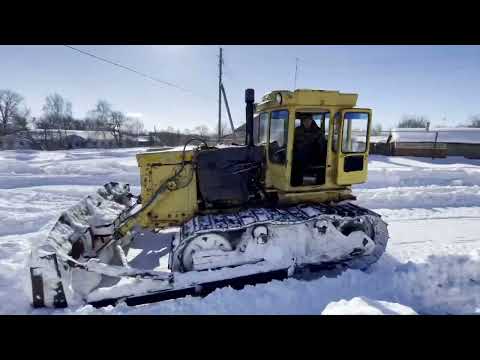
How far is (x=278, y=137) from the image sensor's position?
13.2ft

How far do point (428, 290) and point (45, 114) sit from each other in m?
52.0

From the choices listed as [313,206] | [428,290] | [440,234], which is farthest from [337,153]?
[440,234]

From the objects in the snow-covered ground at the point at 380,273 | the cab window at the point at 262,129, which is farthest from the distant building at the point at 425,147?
the cab window at the point at 262,129

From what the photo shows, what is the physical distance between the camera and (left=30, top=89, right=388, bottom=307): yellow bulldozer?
3.56 metres

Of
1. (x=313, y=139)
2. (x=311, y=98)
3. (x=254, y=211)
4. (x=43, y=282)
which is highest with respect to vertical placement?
(x=311, y=98)

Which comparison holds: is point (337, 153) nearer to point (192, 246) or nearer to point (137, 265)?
point (192, 246)

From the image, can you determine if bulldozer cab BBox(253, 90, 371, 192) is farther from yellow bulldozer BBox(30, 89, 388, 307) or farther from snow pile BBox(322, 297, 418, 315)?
snow pile BBox(322, 297, 418, 315)

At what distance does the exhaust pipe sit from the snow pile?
2569mm

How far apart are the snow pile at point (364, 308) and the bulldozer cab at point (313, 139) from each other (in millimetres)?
1675

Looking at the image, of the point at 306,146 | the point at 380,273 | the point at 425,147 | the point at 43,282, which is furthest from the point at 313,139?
the point at 425,147

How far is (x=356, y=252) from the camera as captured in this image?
404 cm

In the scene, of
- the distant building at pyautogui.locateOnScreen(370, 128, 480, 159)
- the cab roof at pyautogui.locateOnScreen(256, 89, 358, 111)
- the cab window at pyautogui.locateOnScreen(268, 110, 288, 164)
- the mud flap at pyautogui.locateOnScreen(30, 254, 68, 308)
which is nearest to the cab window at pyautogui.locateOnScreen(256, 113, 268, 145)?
the cab window at pyautogui.locateOnScreen(268, 110, 288, 164)

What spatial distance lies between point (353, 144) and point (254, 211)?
1844 millimetres

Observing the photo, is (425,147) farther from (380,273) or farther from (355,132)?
(380,273)
